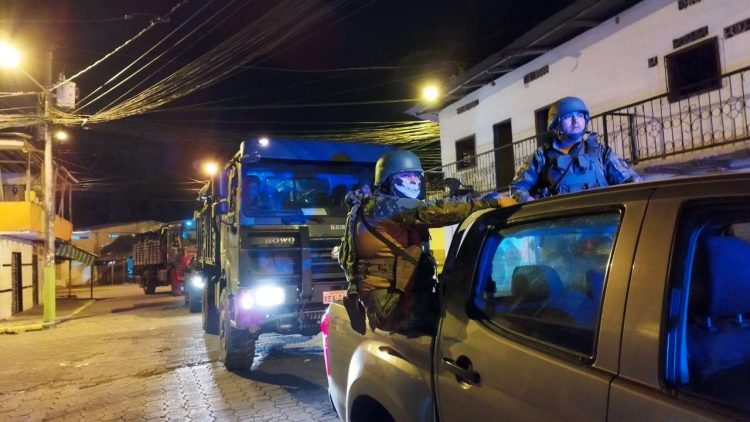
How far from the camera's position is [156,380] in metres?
6.79

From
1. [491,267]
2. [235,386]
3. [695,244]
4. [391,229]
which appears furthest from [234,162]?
[695,244]

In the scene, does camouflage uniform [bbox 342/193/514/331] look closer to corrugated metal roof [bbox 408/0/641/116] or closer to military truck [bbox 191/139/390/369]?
military truck [bbox 191/139/390/369]

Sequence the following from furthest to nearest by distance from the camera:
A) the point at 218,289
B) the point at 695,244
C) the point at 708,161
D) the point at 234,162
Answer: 1. the point at 218,289
2. the point at 708,161
3. the point at 234,162
4. the point at 695,244

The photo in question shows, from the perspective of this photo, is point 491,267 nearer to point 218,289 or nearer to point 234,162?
point 234,162

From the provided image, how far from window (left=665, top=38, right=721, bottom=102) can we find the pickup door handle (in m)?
7.52

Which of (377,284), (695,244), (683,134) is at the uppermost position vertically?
(683,134)

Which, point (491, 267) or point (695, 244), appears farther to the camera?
point (491, 267)

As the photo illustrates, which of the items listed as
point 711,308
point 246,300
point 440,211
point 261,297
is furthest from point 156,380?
point 711,308

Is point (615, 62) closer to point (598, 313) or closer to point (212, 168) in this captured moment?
point (212, 168)

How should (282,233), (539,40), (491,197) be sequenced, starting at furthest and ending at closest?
(539,40) < (282,233) < (491,197)

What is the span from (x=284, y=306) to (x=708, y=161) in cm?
654

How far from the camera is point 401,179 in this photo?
11.0 ft

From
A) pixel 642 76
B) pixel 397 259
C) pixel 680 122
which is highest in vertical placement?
pixel 642 76

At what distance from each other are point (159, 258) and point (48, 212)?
10.9 meters
